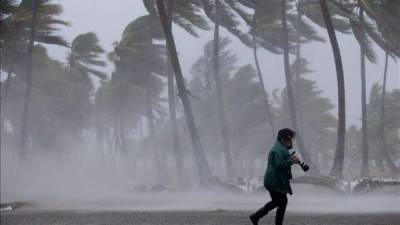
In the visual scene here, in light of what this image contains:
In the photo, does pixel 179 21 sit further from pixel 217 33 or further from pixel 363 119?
pixel 363 119

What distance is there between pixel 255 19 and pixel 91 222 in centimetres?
2009

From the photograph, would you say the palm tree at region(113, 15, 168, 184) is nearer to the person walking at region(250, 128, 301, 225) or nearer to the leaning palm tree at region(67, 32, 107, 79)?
the leaning palm tree at region(67, 32, 107, 79)

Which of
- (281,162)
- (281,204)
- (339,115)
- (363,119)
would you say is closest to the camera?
(281,162)

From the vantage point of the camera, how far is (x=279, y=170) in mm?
7062

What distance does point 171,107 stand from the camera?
26672 mm

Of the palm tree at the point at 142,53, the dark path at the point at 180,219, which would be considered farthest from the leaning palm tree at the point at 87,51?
the dark path at the point at 180,219

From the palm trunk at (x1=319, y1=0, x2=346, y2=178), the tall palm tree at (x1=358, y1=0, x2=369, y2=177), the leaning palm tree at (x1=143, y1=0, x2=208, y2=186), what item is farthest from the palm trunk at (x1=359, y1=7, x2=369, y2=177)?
the leaning palm tree at (x1=143, y1=0, x2=208, y2=186)

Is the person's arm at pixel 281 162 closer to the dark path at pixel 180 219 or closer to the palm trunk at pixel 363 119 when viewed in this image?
the dark path at pixel 180 219

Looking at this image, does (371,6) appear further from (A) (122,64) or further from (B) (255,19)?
(A) (122,64)

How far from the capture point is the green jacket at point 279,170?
700 cm

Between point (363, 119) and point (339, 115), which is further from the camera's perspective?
point (363, 119)

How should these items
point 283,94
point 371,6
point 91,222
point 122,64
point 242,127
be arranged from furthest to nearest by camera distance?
1. point 283,94
2. point 242,127
3. point 122,64
4. point 371,6
5. point 91,222

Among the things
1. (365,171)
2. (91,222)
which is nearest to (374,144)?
(365,171)

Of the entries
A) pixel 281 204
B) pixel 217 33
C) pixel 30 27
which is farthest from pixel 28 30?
pixel 281 204
